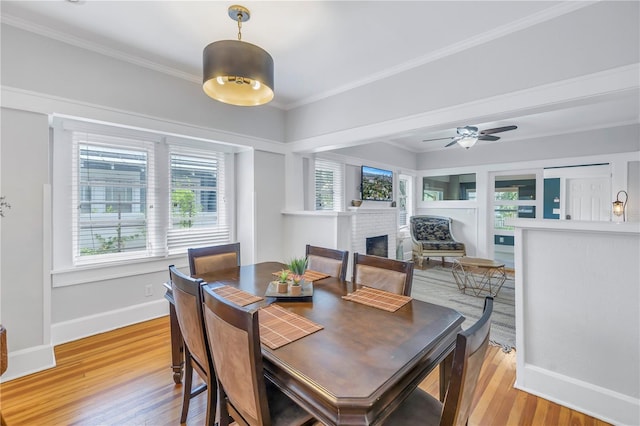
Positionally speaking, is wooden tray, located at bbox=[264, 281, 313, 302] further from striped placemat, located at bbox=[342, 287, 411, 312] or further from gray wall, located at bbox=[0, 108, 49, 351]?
gray wall, located at bbox=[0, 108, 49, 351]

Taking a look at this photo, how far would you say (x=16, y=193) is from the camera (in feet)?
7.27

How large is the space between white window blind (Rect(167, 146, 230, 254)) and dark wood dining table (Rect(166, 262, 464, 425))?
2.33 m

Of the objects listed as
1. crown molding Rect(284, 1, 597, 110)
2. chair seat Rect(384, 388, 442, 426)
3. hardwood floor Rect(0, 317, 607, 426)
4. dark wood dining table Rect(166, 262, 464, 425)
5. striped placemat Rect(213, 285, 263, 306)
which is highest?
crown molding Rect(284, 1, 597, 110)

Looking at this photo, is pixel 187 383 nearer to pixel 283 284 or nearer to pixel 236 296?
pixel 236 296

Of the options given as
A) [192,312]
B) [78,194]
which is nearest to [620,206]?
[192,312]

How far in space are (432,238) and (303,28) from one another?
5118mm

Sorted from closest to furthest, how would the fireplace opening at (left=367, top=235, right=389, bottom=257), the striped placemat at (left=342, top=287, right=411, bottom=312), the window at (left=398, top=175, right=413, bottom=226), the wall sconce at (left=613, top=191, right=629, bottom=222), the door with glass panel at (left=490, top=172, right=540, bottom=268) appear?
the striped placemat at (left=342, top=287, right=411, bottom=312), the wall sconce at (left=613, top=191, right=629, bottom=222), the fireplace opening at (left=367, top=235, right=389, bottom=257), the door with glass panel at (left=490, top=172, right=540, bottom=268), the window at (left=398, top=175, right=413, bottom=226)

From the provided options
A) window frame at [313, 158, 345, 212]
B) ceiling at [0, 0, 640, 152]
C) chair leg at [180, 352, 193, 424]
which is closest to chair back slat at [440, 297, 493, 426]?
chair leg at [180, 352, 193, 424]

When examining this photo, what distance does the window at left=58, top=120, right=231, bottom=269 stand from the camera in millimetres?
2732

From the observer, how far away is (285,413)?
119 cm

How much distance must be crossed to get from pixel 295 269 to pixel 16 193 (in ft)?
7.66

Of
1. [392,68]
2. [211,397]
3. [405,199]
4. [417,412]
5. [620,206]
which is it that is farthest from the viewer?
[405,199]

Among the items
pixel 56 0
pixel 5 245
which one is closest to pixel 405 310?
pixel 5 245

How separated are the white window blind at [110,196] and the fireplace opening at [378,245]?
11.3 ft
